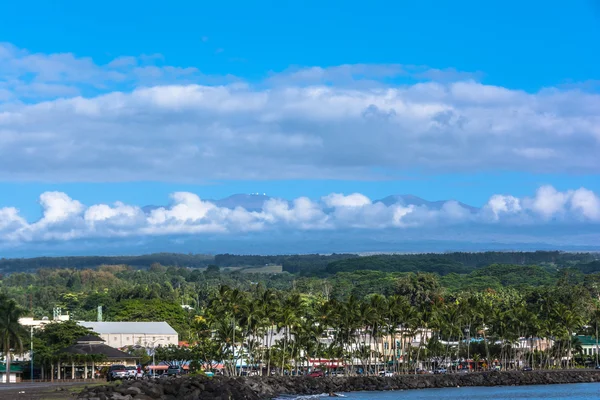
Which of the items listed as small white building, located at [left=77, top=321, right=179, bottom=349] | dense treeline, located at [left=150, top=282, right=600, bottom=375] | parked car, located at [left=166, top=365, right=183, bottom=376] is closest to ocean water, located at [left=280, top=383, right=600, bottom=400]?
dense treeline, located at [left=150, top=282, right=600, bottom=375]

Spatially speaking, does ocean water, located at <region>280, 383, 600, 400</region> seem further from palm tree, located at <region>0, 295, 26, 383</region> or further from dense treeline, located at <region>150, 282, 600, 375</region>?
palm tree, located at <region>0, 295, 26, 383</region>

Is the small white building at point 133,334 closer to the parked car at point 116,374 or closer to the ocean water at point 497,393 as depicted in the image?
the parked car at point 116,374

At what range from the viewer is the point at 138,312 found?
182375 millimetres

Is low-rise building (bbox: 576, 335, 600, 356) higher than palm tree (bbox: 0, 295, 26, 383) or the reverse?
the reverse

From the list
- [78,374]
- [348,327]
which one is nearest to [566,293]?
[348,327]

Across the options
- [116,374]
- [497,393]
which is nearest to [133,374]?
[116,374]

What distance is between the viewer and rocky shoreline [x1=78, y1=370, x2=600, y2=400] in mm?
76625

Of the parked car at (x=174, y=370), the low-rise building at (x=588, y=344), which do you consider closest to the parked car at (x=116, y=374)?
the parked car at (x=174, y=370)

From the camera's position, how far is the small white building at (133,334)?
151 metres

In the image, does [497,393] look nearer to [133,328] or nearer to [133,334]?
[133,334]

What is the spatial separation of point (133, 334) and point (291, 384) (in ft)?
179

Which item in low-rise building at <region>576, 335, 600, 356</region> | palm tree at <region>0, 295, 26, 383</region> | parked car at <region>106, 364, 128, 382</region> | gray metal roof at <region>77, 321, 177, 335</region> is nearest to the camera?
palm tree at <region>0, 295, 26, 383</region>

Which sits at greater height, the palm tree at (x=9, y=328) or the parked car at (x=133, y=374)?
the palm tree at (x=9, y=328)

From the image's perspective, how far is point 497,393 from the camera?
345 feet
